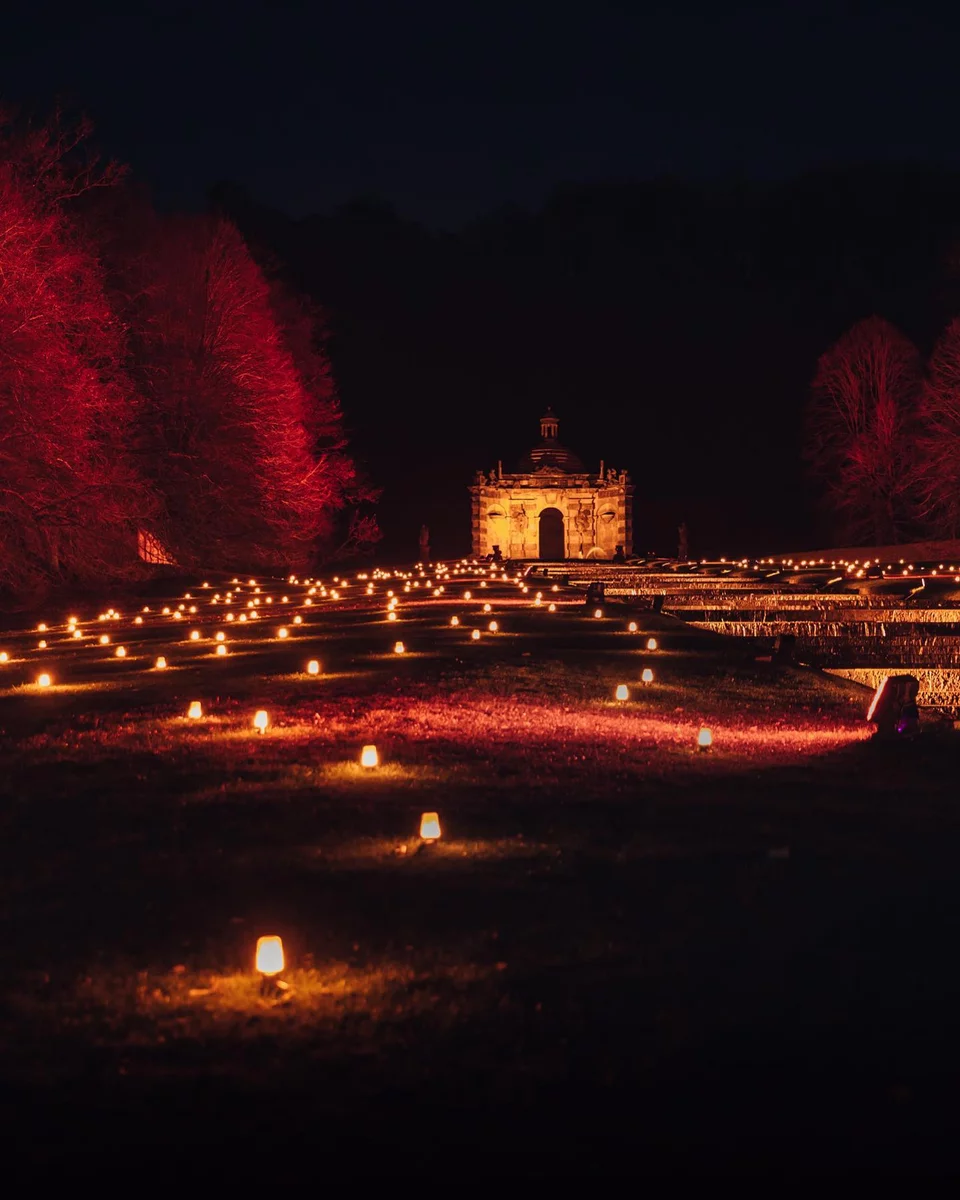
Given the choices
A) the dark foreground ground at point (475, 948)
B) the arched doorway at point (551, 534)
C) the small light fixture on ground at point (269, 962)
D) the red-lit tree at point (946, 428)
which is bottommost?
the dark foreground ground at point (475, 948)

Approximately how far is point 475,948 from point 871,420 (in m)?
68.1

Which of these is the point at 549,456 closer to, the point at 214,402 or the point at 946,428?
the point at 946,428

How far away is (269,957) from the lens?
20.8ft

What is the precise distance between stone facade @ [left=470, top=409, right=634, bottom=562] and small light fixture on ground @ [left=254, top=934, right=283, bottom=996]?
90654 millimetres

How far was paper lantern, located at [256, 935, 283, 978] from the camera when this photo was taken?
6344mm

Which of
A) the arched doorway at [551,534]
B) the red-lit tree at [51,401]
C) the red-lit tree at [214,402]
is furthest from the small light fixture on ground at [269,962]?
the arched doorway at [551,534]

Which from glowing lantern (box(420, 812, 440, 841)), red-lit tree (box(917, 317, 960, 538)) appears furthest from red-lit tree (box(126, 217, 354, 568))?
glowing lantern (box(420, 812, 440, 841))

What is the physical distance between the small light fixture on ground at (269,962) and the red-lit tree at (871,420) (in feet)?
213

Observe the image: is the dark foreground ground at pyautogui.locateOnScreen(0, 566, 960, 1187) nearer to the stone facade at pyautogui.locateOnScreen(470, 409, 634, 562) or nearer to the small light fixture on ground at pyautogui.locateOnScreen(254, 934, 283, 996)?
the small light fixture on ground at pyautogui.locateOnScreen(254, 934, 283, 996)

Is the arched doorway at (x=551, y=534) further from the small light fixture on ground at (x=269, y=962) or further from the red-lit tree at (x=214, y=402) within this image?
the small light fixture on ground at (x=269, y=962)

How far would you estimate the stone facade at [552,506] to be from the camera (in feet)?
319

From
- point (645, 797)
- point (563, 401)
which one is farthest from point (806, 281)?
point (645, 797)

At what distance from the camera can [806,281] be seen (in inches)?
6107

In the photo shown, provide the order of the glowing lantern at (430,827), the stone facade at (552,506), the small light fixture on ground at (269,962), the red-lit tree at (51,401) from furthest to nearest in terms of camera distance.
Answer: the stone facade at (552,506) < the red-lit tree at (51,401) < the glowing lantern at (430,827) < the small light fixture on ground at (269,962)
